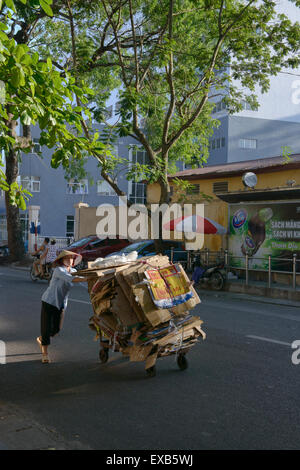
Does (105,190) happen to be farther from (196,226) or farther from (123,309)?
(123,309)

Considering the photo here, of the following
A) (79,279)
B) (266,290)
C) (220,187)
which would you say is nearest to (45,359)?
(79,279)

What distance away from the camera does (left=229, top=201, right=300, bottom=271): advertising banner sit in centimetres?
1655

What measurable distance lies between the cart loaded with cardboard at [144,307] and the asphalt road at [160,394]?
41 cm

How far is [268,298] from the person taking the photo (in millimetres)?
15125

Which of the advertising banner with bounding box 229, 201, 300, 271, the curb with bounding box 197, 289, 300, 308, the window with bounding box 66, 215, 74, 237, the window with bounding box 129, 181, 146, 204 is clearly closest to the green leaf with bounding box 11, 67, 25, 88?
the curb with bounding box 197, 289, 300, 308

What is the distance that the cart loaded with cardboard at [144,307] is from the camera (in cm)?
605

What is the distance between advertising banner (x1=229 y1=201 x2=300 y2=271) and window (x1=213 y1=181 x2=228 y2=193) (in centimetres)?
639

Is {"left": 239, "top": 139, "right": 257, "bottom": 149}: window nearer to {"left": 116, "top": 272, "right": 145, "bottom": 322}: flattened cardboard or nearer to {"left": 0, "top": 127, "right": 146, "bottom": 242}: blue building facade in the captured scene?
{"left": 0, "top": 127, "right": 146, "bottom": 242}: blue building facade

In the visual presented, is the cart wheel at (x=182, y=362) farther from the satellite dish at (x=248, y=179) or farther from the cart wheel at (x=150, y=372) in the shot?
the satellite dish at (x=248, y=179)

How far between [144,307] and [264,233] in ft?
39.7

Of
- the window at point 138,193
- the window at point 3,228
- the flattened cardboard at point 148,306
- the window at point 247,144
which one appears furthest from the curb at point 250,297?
the window at point 138,193

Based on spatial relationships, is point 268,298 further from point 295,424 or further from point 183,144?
point 295,424
